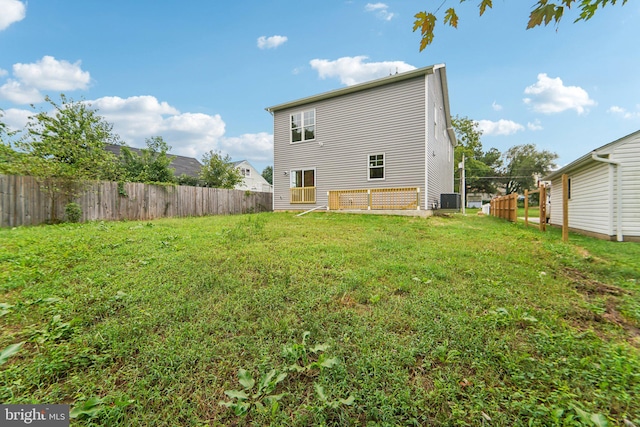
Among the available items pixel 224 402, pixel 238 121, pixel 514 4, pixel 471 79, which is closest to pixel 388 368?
pixel 224 402

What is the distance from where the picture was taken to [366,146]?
38.0 feet

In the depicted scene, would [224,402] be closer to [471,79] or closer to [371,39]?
[371,39]

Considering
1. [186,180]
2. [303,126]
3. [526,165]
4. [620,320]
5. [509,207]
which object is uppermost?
[526,165]

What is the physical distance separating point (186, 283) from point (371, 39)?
34.8ft

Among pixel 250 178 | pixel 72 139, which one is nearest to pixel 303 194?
pixel 72 139

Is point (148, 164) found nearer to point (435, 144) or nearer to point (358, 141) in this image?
point (358, 141)

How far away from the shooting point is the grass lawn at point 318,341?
4.49 ft

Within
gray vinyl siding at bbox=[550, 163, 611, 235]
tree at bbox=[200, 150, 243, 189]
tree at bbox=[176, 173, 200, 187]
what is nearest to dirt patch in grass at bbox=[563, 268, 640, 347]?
gray vinyl siding at bbox=[550, 163, 611, 235]

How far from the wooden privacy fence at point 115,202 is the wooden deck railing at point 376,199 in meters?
6.12

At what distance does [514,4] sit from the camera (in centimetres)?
212

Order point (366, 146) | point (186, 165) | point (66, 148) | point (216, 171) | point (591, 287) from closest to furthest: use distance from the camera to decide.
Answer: point (591, 287), point (66, 148), point (366, 146), point (216, 171), point (186, 165)

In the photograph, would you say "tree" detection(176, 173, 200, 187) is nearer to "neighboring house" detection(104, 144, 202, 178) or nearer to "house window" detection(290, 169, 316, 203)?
"neighboring house" detection(104, 144, 202, 178)

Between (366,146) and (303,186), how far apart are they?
3.83 m

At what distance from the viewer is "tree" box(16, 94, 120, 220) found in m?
7.64
